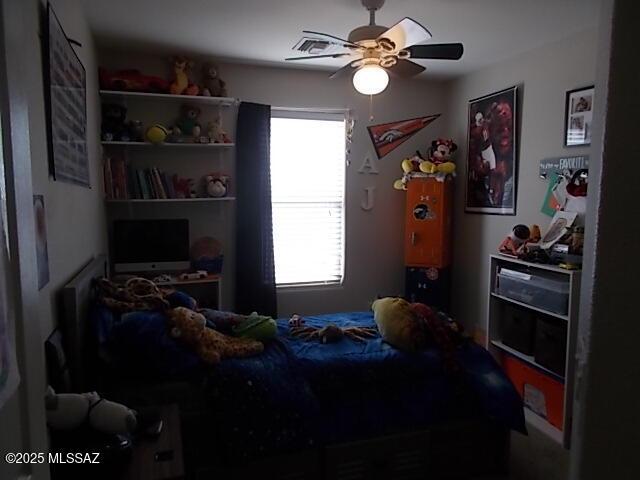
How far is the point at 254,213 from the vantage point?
364cm

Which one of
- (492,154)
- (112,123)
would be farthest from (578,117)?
(112,123)

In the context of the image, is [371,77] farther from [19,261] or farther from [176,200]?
[19,261]

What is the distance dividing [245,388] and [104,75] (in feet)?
8.42

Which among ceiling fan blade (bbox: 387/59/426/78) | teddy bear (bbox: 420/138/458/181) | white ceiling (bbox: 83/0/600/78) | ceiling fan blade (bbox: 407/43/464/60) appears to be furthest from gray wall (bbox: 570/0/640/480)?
teddy bear (bbox: 420/138/458/181)

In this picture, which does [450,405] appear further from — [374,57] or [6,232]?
[6,232]

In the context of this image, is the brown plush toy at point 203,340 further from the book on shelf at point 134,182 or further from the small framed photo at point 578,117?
the small framed photo at point 578,117

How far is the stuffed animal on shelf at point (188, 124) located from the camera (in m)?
3.42

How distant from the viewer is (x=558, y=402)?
2.68 meters

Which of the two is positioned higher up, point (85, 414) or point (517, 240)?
point (517, 240)

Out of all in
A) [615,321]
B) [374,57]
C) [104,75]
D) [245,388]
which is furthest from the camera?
[104,75]

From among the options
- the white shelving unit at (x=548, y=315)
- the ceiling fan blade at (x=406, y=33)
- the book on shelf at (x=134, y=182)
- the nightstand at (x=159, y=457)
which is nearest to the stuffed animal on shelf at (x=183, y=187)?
the book on shelf at (x=134, y=182)

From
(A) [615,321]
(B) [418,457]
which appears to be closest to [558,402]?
(B) [418,457]

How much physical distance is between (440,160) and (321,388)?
2.49m

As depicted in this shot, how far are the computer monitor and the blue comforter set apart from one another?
1.45 metres
